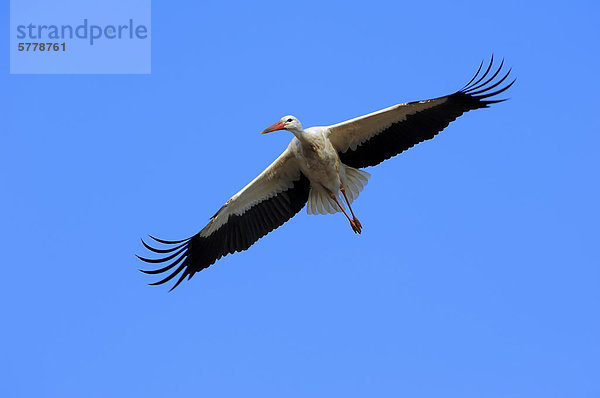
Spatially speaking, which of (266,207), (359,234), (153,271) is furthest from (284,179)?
(153,271)

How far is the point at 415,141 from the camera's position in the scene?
9.41 metres

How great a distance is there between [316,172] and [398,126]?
3.34 ft

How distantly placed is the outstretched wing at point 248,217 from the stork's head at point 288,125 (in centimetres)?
57

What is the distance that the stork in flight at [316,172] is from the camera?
9211mm

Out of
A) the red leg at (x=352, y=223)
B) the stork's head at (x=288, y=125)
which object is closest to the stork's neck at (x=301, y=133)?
the stork's head at (x=288, y=125)

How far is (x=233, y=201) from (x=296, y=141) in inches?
41.0

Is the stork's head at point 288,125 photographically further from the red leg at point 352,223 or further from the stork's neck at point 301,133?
the red leg at point 352,223

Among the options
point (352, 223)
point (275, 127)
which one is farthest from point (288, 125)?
point (352, 223)

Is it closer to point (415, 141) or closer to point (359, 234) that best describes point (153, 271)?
point (359, 234)

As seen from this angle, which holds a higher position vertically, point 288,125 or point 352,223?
point 288,125

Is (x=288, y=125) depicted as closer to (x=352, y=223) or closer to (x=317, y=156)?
Result: (x=317, y=156)

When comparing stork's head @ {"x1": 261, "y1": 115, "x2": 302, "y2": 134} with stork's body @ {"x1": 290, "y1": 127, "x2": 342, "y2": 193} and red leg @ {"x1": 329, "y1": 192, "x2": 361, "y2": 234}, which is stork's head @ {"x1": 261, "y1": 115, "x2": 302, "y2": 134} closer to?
stork's body @ {"x1": 290, "y1": 127, "x2": 342, "y2": 193}

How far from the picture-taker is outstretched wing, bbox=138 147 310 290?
9672 millimetres

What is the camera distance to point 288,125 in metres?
9.06
